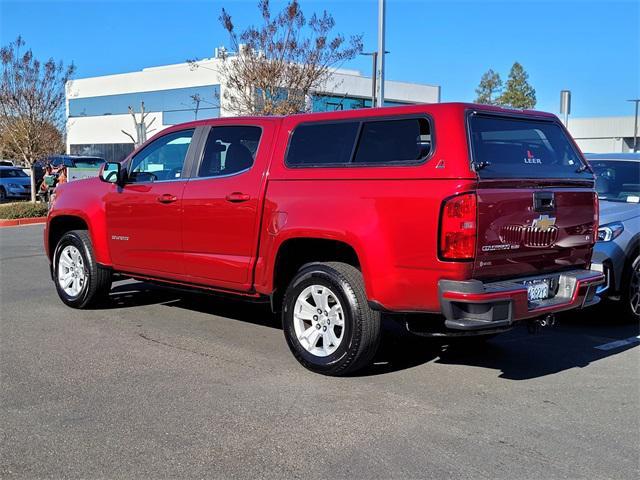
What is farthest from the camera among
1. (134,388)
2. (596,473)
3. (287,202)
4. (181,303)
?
(181,303)

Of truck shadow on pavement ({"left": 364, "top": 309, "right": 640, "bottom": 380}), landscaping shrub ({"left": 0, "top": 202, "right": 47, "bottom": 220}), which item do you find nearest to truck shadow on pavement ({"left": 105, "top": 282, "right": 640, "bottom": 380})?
truck shadow on pavement ({"left": 364, "top": 309, "right": 640, "bottom": 380})

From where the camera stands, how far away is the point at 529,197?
474cm

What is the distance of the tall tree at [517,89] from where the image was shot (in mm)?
47969

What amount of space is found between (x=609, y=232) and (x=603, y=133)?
6554 cm

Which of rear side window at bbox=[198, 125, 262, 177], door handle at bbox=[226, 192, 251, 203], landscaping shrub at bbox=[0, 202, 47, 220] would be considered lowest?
landscaping shrub at bbox=[0, 202, 47, 220]

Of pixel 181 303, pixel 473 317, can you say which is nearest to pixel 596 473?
pixel 473 317

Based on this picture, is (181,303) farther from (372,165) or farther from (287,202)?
(372,165)

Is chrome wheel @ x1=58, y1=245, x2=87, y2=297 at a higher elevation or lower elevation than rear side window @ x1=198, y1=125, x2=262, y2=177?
lower

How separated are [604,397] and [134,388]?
3.36 m

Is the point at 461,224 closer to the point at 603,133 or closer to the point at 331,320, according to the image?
the point at 331,320

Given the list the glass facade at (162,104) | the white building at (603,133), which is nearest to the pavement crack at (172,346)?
the glass facade at (162,104)

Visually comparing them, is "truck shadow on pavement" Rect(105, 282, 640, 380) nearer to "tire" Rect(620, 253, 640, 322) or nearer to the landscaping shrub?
"tire" Rect(620, 253, 640, 322)

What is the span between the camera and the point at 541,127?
5516 millimetres

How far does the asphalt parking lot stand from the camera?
12.0 ft
